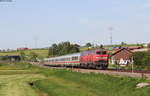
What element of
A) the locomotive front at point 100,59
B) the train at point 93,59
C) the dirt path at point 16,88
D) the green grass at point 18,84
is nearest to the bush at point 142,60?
the train at point 93,59

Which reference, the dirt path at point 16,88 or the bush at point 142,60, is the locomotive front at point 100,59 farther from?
the bush at point 142,60

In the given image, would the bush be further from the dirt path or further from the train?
the dirt path

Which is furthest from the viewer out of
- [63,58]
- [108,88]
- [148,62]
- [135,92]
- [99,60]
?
[63,58]

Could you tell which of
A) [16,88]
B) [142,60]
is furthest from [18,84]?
[142,60]

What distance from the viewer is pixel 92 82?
44.7 meters

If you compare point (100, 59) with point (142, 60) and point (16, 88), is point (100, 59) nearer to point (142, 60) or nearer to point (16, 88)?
point (16, 88)

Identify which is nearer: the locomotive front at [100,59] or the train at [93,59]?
the locomotive front at [100,59]

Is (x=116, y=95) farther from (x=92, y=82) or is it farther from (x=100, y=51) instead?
(x=100, y=51)

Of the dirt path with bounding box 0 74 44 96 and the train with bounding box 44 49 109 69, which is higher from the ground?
the train with bounding box 44 49 109 69

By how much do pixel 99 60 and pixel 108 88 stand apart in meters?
28.1

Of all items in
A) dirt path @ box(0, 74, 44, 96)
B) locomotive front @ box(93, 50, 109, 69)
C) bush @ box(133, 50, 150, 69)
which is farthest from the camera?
bush @ box(133, 50, 150, 69)

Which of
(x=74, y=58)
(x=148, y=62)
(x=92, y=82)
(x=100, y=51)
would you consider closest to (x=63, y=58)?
(x=74, y=58)

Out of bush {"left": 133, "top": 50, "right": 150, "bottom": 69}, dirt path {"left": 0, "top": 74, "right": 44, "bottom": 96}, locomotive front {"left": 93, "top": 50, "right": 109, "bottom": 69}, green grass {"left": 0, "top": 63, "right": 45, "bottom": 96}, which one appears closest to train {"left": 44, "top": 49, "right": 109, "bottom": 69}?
locomotive front {"left": 93, "top": 50, "right": 109, "bottom": 69}

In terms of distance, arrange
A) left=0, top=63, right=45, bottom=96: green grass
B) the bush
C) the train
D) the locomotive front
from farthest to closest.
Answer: the bush
the train
the locomotive front
left=0, top=63, right=45, bottom=96: green grass
